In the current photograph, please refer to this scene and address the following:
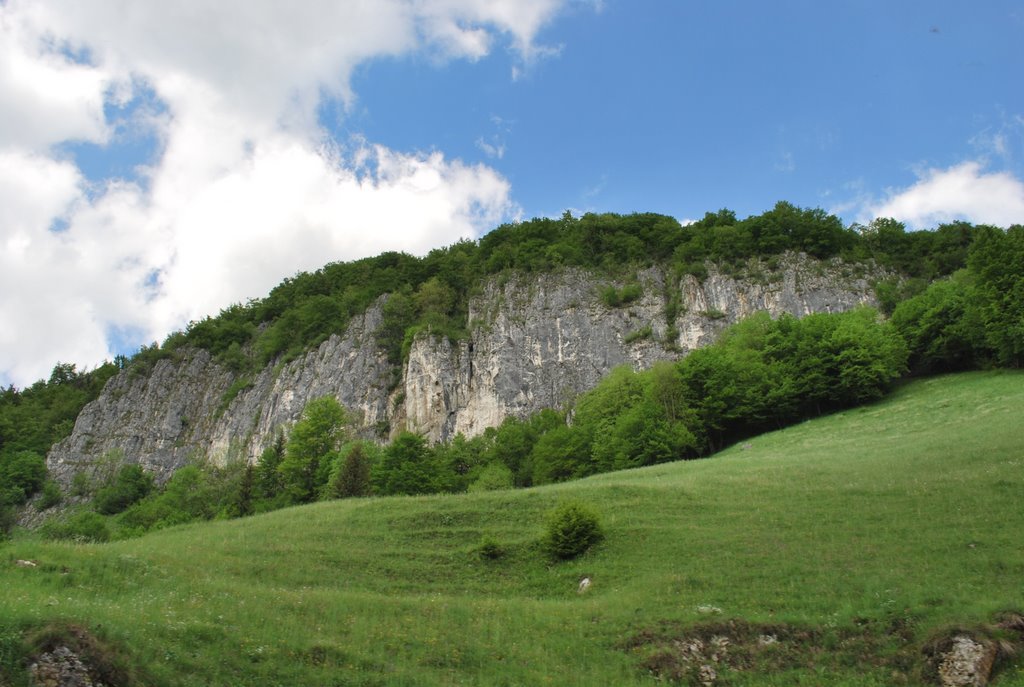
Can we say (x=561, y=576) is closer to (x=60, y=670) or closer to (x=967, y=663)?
(x=967, y=663)

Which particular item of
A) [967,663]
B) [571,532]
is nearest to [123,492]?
[571,532]

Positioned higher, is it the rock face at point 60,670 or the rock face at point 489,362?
the rock face at point 489,362

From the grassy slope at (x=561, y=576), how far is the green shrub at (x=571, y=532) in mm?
633

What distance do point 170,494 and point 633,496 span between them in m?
55.3

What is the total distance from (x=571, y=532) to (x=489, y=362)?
55346 mm

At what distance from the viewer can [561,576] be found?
942 inches

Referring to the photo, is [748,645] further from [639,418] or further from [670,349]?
[670,349]

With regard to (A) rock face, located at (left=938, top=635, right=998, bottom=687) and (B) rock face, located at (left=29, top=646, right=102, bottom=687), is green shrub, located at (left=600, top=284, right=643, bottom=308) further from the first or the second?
(B) rock face, located at (left=29, top=646, right=102, bottom=687)

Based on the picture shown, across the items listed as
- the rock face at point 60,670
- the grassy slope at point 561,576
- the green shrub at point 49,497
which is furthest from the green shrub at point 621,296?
the rock face at point 60,670

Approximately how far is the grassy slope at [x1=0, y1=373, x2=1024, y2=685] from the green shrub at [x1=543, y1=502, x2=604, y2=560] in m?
0.63

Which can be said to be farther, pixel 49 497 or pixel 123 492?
pixel 49 497

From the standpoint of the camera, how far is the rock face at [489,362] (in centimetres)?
7762

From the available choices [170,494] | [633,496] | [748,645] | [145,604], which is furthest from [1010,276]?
[170,494]

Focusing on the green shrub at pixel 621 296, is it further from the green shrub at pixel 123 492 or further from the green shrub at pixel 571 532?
the green shrub at pixel 571 532
